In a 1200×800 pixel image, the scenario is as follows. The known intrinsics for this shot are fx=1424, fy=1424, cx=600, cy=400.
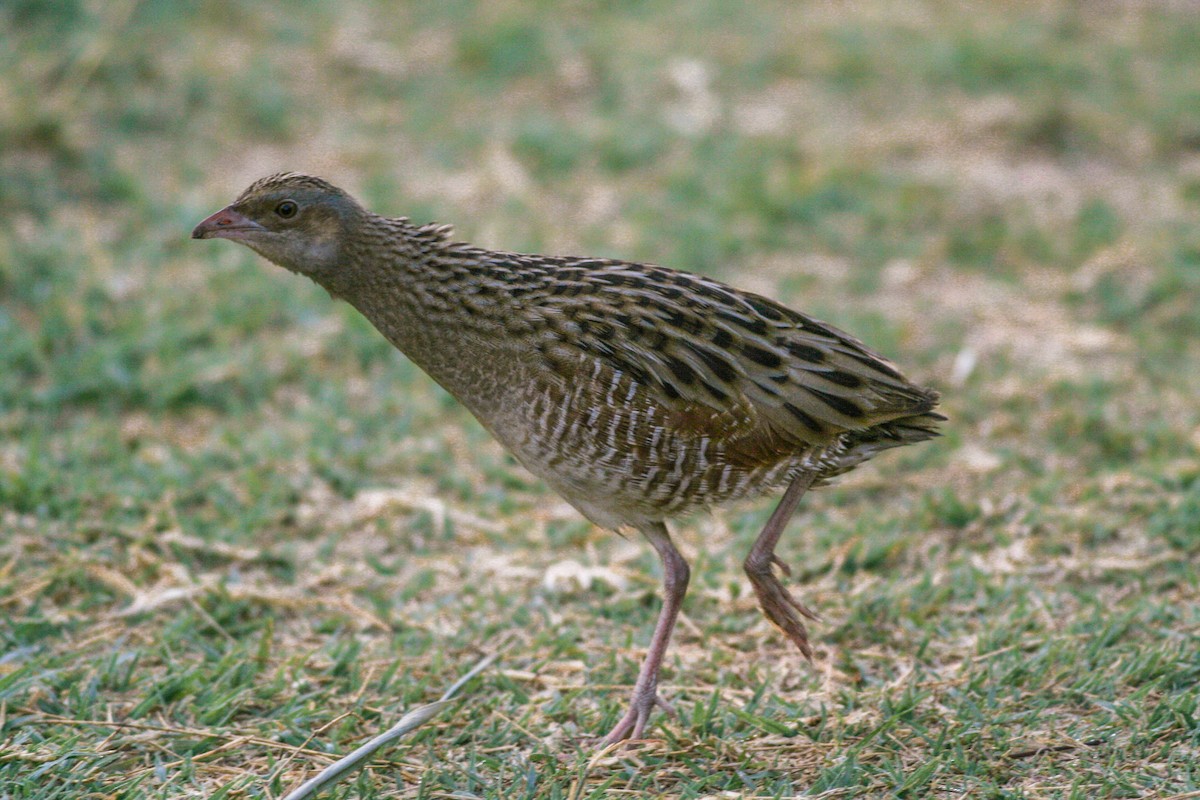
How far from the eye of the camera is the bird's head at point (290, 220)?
15.5 feet

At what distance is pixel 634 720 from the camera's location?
4535 millimetres

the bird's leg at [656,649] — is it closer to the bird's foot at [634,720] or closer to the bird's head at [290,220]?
the bird's foot at [634,720]

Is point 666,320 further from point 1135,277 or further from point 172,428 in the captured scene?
point 1135,277

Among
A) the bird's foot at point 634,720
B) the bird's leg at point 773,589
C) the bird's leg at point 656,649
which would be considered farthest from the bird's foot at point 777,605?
the bird's foot at point 634,720

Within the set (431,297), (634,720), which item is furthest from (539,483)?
(634,720)

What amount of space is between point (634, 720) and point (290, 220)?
199cm

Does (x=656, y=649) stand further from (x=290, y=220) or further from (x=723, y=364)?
(x=290, y=220)

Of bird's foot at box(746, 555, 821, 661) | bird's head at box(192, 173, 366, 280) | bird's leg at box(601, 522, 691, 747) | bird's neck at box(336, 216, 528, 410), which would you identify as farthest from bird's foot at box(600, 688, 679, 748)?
bird's head at box(192, 173, 366, 280)

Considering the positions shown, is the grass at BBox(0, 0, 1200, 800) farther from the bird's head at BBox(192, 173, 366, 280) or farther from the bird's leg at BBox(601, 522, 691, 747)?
the bird's head at BBox(192, 173, 366, 280)

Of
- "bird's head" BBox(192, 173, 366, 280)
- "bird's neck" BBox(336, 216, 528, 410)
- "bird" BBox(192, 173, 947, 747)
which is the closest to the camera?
"bird" BBox(192, 173, 947, 747)

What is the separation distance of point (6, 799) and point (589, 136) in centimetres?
604

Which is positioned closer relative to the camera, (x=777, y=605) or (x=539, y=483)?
(x=777, y=605)

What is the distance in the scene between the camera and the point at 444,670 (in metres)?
5.00

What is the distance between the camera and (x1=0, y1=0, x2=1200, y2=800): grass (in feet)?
14.8
